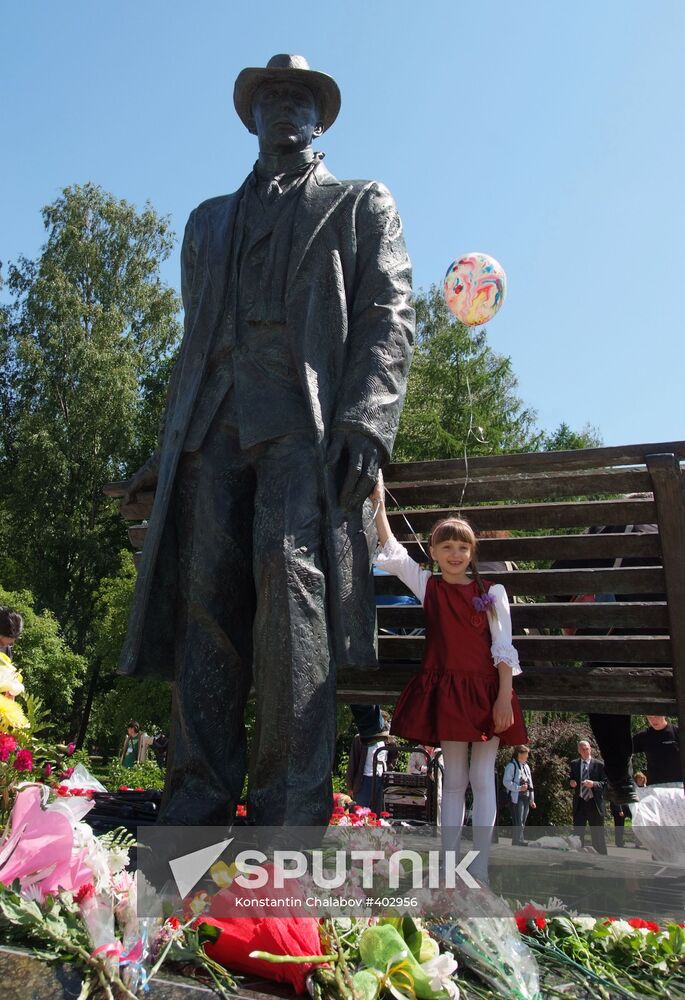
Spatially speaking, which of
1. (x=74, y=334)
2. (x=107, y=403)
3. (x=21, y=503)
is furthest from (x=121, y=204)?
(x=21, y=503)

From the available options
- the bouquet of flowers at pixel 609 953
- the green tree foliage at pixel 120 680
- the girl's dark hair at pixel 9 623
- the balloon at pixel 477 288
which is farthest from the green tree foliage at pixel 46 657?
the bouquet of flowers at pixel 609 953

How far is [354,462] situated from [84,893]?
183 cm

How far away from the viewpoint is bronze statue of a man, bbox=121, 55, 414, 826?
3.36 metres

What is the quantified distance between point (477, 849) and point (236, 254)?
2496 millimetres

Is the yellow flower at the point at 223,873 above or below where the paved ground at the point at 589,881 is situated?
above

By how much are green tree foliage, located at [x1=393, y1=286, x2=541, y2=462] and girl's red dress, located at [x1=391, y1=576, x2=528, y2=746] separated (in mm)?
19837

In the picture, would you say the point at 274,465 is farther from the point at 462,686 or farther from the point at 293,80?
the point at 293,80

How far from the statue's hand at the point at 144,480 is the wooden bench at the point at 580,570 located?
7cm

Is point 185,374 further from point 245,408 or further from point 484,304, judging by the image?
Answer: point 484,304

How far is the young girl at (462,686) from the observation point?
3754 millimetres

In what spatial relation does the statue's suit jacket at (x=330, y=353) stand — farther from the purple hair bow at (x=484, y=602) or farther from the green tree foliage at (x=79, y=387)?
the green tree foliage at (x=79, y=387)

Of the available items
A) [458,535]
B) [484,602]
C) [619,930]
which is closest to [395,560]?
[458,535]

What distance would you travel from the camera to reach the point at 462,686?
3.84m

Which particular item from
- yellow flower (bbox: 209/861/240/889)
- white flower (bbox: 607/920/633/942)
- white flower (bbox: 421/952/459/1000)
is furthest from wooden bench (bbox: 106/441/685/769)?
white flower (bbox: 421/952/459/1000)
